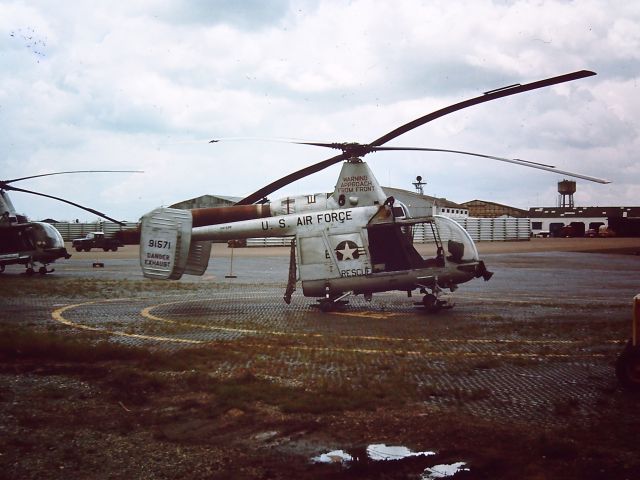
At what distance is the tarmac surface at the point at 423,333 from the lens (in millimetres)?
7773

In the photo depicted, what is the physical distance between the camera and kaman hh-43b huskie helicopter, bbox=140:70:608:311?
51.9 feet

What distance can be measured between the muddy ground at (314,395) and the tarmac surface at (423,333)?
52mm

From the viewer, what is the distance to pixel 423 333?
12188 millimetres

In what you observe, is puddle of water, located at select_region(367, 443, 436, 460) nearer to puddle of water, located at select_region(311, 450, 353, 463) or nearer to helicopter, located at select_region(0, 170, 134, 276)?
puddle of water, located at select_region(311, 450, 353, 463)

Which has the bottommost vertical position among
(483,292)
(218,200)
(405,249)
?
(483,292)

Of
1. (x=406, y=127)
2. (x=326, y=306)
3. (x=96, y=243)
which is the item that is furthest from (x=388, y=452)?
(x=96, y=243)

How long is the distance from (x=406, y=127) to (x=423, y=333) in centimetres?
503

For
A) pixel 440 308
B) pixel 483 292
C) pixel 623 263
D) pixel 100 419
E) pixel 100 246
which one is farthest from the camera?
pixel 100 246

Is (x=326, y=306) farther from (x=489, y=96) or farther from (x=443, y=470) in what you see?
(x=443, y=470)

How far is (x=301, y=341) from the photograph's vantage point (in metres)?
11.1

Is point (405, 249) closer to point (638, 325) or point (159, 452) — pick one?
point (638, 325)

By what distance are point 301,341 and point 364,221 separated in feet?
19.2

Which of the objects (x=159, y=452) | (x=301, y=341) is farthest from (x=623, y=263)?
(x=159, y=452)

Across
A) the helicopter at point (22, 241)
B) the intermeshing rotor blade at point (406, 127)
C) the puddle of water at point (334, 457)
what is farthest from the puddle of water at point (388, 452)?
the helicopter at point (22, 241)
